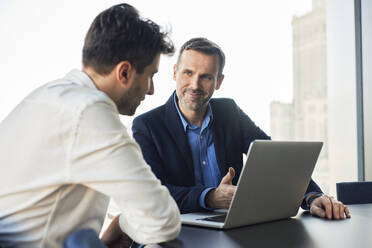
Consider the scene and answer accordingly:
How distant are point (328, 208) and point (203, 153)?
2.64ft

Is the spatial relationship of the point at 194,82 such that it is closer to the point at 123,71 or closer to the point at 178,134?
the point at 178,134

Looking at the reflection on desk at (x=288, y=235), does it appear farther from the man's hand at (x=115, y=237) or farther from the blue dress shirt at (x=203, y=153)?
the blue dress shirt at (x=203, y=153)

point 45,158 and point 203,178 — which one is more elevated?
point 45,158

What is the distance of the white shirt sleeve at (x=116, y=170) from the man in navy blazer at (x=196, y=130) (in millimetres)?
937

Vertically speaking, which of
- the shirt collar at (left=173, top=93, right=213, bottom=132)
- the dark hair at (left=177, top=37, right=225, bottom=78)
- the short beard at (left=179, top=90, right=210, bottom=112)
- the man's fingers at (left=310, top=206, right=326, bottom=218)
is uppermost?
the dark hair at (left=177, top=37, right=225, bottom=78)

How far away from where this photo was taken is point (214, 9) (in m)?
5.28

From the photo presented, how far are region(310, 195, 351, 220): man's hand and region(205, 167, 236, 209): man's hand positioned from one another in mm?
355

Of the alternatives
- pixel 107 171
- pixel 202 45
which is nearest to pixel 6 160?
pixel 107 171

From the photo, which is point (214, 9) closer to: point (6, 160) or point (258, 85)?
point (258, 85)

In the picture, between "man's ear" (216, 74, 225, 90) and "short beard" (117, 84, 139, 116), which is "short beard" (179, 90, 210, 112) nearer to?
"man's ear" (216, 74, 225, 90)

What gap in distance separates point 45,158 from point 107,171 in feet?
0.51

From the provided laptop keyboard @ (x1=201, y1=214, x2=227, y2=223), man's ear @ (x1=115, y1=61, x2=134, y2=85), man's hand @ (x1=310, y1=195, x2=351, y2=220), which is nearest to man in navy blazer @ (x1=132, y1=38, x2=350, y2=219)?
man's hand @ (x1=310, y1=195, x2=351, y2=220)

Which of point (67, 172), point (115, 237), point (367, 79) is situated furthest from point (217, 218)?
point (367, 79)

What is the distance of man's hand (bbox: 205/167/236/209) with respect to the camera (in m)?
1.59
